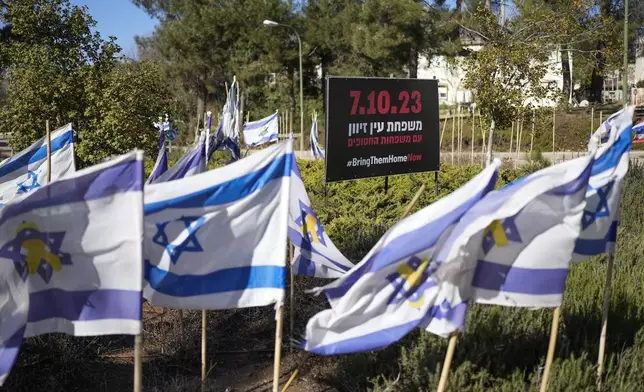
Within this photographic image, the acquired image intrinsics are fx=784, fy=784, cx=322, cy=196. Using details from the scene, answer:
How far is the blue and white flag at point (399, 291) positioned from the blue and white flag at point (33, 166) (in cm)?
453

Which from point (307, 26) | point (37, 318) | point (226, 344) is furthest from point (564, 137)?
point (37, 318)

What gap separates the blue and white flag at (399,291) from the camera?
4.55 metres

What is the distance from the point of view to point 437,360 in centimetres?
545

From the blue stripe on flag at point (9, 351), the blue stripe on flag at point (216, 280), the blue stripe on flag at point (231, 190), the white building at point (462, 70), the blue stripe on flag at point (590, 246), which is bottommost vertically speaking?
the blue stripe on flag at point (9, 351)

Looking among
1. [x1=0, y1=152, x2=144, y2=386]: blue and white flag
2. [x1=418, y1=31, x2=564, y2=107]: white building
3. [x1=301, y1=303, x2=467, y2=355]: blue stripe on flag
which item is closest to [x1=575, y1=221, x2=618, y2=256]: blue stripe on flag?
[x1=301, y1=303, x2=467, y2=355]: blue stripe on flag

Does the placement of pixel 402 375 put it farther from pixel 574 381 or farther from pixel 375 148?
pixel 375 148

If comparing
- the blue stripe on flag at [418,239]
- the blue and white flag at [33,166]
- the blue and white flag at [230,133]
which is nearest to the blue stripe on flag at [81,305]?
the blue stripe on flag at [418,239]

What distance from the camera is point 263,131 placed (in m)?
20.4

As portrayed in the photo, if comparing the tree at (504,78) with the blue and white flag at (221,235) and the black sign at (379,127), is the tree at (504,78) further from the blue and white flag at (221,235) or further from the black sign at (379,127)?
the blue and white flag at (221,235)

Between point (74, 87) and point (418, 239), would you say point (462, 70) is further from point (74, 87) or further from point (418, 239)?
point (418, 239)

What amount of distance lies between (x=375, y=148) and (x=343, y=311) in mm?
5938

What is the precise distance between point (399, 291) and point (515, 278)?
690 mm

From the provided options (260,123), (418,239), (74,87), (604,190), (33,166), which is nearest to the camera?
(418,239)

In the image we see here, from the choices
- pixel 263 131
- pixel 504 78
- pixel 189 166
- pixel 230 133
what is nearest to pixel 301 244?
pixel 189 166
